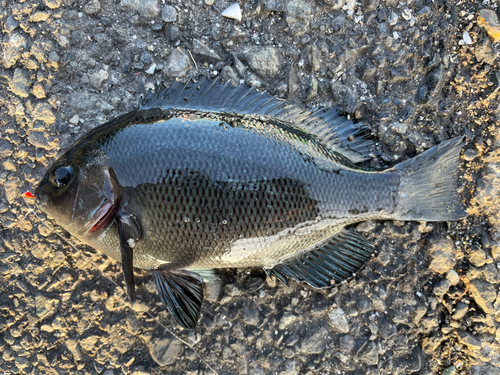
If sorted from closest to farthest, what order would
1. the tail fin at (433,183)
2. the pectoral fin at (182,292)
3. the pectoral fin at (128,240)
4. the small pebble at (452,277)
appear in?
1. the pectoral fin at (128,240)
2. the pectoral fin at (182,292)
3. the tail fin at (433,183)
4. the small pebble at (452,277)

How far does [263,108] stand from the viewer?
8.69 ft

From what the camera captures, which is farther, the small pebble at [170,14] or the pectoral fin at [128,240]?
the small pebble at [170,14]

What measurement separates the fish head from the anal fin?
126cm

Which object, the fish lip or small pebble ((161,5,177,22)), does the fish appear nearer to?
the fish lip

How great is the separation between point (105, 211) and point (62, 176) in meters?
0.37

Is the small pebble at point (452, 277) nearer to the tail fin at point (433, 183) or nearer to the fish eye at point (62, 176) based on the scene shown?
the tail fin at point (433, 183)

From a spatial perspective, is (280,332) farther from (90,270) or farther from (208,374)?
(90,270)

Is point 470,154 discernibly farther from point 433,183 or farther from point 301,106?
point 301,106

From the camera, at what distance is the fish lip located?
2.30 metres

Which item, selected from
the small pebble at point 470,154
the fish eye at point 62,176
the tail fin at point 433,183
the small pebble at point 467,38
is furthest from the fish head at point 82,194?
the small pebble at point 467,38

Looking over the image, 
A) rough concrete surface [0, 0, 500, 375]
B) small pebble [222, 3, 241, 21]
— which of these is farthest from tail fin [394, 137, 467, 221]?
small pebble [222, 3, 241, 21]

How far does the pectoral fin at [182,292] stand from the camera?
8.37 feet

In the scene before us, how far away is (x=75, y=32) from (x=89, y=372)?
2.71 meters

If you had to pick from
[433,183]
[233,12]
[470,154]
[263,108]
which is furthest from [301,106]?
[470,154]
